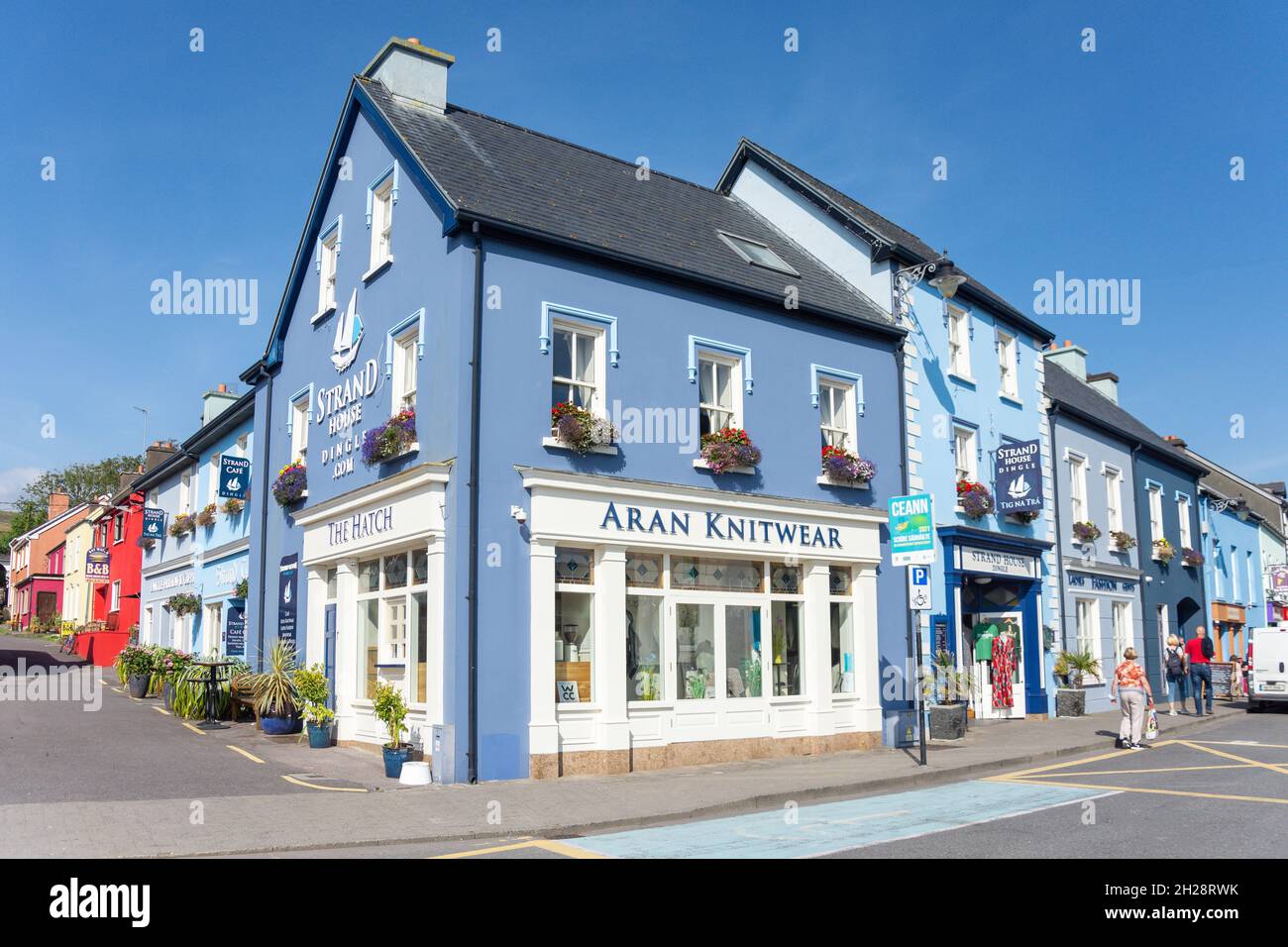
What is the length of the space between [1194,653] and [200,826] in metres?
21.9

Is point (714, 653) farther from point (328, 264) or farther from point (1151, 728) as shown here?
point (328, 264)

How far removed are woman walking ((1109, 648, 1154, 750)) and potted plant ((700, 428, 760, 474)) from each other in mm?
7353

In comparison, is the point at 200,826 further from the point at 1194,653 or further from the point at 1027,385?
the point at 1194,653

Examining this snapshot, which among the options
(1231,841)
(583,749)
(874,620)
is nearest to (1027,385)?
(874,620)

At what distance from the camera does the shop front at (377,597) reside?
1393 centimetres

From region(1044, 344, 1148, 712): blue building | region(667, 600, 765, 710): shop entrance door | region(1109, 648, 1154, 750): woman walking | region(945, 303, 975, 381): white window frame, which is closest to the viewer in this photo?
region(667, 600, 765, 710): shop entrance door

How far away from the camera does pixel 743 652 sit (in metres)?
16.5

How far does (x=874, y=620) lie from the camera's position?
58.7 feet

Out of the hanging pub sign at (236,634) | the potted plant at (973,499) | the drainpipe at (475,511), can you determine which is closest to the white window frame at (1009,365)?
the potted plant at (973,499)

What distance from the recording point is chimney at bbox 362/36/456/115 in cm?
1784

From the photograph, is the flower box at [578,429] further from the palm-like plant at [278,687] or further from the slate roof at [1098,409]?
the slate roof at [1098,409]

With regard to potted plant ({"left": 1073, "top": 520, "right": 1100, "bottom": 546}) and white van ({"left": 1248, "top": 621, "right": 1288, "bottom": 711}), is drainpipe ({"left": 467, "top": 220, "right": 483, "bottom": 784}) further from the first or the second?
white van ({"left": 1248, "top": 621, "right": 1288, "bottom": 711})

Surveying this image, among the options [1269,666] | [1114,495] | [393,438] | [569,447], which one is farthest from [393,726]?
[1269,666]

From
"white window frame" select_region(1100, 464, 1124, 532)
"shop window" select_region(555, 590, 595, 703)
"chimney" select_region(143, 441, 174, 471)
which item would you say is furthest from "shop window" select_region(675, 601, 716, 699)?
"chimney" select_region(143, 441, 174, 471)
